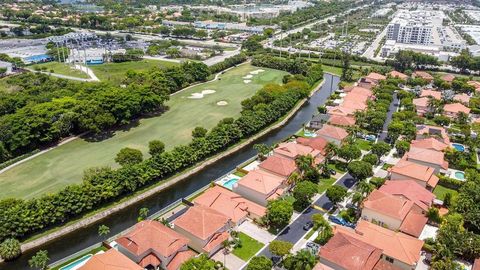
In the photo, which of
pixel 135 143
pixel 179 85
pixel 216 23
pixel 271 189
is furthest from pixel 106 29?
pixel 271 189

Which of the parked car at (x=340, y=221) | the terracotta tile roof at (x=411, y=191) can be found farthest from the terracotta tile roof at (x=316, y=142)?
the parked car at (x=340, y=221)

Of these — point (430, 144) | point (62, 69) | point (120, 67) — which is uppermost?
point (120, 67)

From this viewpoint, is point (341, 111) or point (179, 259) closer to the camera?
point (179, 259)

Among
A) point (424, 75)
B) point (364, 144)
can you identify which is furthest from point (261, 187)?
point (424, 75)

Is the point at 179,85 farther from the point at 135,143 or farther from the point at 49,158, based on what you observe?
the point at 49,158

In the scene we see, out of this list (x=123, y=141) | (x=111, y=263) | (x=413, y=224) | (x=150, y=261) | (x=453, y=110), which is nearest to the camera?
(x=111, y=263)

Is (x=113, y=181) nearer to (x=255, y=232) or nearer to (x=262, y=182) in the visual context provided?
(x=262, y=182)

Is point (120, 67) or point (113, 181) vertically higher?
point (120, 67)
